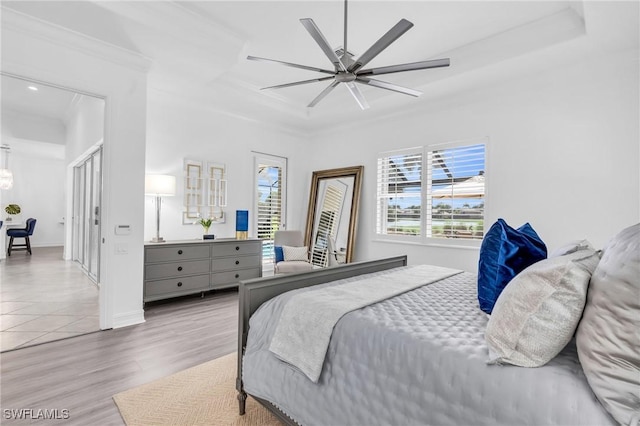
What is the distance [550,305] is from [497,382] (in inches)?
12.9

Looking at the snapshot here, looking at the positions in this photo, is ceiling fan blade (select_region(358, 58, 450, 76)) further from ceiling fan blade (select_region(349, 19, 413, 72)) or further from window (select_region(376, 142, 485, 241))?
window (select_region(376, 142, 485, 241))

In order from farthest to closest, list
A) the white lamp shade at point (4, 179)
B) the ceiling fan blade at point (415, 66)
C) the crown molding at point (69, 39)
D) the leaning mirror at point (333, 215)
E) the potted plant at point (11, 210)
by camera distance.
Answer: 1. the potted plant at point (11, 210)
2. the white lamp shade at point (4, 179)
3. the leaning mirror at point (333, 215)
4. the crown molding at point (69, 39)
5. the ceiling fan blade at point (415, 66)

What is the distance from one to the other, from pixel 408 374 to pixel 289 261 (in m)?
3.52

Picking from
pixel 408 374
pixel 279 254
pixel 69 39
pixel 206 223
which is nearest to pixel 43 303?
pixel 206 223

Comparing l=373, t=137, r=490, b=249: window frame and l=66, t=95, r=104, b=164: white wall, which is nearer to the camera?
l=373, t=137, r=490, b=249: window frame

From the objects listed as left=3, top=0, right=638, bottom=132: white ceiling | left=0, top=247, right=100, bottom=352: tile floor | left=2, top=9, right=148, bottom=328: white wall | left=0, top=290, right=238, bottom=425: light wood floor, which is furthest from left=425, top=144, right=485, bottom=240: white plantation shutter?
left=0, top=247, right=100, bottom=352: tile floor

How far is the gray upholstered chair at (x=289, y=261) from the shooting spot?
4.47 meters

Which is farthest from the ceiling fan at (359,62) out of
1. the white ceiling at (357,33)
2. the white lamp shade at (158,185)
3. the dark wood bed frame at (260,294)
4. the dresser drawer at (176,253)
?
the dresser drawer at (176,253)

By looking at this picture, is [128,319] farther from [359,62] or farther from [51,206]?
[51,206]

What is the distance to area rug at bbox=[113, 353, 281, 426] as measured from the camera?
1.80 m

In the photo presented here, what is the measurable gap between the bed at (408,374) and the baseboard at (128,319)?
6.82 feet

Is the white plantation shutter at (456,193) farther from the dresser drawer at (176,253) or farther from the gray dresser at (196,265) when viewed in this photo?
the dresser drawer at (176,253)

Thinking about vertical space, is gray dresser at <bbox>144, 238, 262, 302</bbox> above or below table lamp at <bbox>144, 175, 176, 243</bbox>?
below

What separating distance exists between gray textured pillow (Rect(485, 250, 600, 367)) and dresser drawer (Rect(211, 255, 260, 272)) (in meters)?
3.87
